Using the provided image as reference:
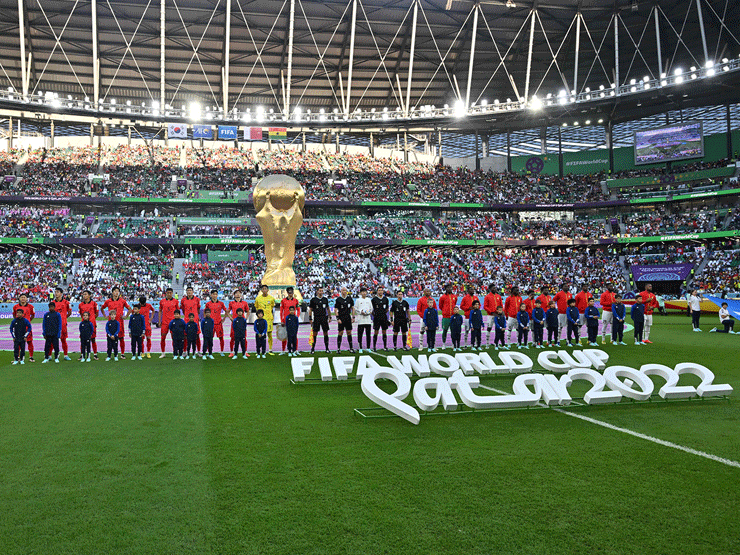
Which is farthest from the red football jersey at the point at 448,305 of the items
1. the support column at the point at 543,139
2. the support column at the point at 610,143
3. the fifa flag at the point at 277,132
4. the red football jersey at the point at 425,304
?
the support column at the point at 543,139

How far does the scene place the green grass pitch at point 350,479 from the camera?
4027 millimetres

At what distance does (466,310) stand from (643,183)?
43.8 m

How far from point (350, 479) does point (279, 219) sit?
18559 mm

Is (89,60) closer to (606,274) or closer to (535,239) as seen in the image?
(535,239)

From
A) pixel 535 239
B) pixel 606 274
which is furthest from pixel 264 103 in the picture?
pixel 606 274

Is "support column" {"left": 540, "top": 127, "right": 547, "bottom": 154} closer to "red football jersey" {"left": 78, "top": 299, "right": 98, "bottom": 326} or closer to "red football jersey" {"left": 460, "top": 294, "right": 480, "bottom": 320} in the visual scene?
"red football jersey" {"left": 460, "top": 294, "right": 480, "bottom": 320}

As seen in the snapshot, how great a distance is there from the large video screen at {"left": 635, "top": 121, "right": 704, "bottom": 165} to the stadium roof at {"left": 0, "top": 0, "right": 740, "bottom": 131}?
2363 millimetres

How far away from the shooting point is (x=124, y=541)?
13.1 feet

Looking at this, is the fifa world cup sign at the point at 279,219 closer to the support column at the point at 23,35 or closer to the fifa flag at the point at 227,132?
the support column at the point at 23,35

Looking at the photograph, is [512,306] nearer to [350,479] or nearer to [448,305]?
[448,305]

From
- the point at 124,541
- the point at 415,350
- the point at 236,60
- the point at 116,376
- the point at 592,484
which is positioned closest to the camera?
the point at 124,541

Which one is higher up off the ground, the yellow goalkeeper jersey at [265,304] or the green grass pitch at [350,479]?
the yellow goalkeeper jersey at [265,304]

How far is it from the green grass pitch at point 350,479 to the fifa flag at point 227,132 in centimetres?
4494

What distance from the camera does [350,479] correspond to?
5.23m
